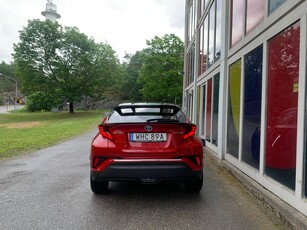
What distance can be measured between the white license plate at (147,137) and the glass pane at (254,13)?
289 cm

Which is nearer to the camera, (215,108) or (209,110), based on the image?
(215,108)

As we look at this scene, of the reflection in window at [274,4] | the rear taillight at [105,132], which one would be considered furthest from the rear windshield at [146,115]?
the reflection in window at [274,4]

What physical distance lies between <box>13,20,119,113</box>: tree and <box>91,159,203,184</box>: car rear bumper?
3307 centimetres

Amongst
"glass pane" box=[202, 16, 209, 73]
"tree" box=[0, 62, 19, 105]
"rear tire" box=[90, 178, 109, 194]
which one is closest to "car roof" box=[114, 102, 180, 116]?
"rear tire" box=[90, 178, 109, 194]

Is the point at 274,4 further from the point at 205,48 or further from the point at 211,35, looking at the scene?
the point at 205,48

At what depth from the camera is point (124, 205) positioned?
417cm

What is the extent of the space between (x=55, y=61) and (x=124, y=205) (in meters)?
34.4

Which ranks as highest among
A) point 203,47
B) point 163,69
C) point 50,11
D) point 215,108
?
point 50,11

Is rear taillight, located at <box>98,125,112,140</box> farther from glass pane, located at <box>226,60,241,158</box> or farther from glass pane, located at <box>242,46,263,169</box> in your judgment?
glass pane, located at <box>226,60,241,158</box>

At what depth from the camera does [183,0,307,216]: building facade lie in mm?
3580

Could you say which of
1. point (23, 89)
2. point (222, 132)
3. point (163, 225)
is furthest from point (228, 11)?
point (23, 89)

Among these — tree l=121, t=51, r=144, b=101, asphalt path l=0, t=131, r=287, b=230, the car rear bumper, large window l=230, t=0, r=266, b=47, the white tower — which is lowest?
asphalt path l=0, t=131, r=287, b=230

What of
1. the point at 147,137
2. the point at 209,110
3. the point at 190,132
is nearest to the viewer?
the point at 147,137

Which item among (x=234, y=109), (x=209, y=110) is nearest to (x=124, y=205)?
(x=234, y=109)
